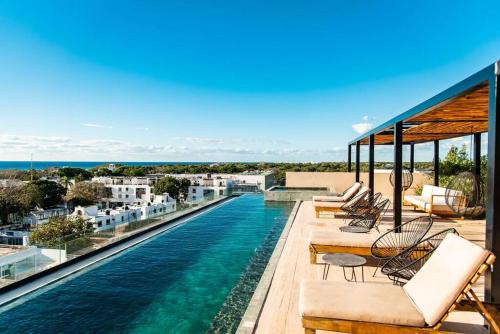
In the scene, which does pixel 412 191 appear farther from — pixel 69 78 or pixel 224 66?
pixel 69 78

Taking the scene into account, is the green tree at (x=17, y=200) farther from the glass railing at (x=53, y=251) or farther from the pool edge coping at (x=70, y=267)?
the glass railing at (x=53, y=251)

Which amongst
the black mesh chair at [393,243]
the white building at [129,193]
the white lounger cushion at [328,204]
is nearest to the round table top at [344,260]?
the black mesh chair at [393,243]

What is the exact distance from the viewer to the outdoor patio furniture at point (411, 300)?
2070 millimetres

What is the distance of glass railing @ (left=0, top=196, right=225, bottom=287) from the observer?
5.84 metres

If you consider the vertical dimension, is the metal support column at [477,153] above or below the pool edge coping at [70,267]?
above

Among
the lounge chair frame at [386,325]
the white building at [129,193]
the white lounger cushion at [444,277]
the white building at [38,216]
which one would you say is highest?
the white lounger cushion at [444,277]

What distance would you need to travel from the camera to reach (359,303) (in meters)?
2.29

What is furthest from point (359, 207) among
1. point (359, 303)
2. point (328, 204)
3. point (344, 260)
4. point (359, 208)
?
point (359, 303)

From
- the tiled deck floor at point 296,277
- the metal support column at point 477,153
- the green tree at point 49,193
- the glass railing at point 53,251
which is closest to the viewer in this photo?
the tiled deck floor at point 296,277

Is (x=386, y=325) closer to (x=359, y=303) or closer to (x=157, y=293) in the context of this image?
(x=359, y=303)

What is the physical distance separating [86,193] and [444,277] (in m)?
47.5

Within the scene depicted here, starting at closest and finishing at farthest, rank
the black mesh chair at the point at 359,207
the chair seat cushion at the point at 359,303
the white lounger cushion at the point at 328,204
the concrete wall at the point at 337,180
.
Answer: the chair seat cushion at the point at 359,303, the black mesh chair at the point at 359,207, the white lounger cushion at the point at 328,204, the concrete wall at the point at 337,180

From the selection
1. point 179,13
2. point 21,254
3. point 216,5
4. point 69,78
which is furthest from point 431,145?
point 69,78

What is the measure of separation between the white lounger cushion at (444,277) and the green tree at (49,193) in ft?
145
